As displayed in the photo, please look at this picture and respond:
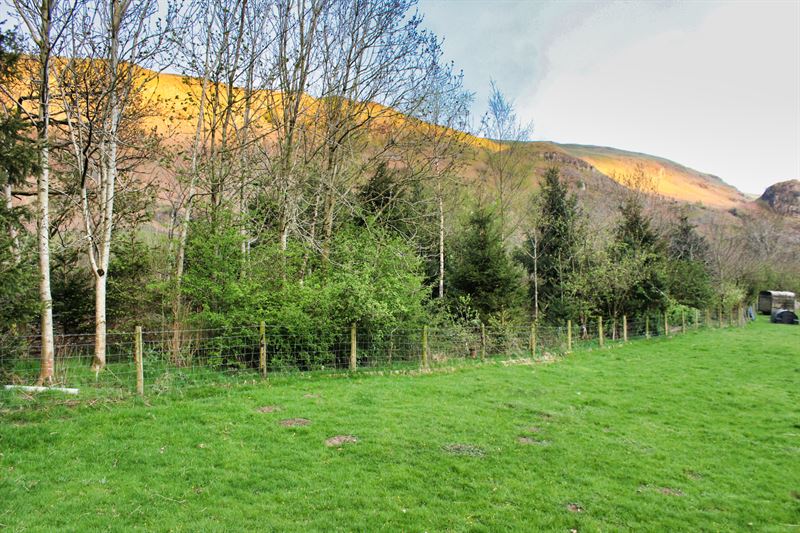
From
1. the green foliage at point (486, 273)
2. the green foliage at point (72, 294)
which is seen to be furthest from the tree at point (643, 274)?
the green foliage at point (72, 294)

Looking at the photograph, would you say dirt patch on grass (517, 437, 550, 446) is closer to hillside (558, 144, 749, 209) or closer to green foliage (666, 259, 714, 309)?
green foliage (666, 259, 714, 309)

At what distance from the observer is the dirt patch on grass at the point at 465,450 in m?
6.34

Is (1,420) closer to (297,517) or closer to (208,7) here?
(297,517)

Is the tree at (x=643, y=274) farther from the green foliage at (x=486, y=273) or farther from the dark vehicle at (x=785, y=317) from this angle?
the dark vehicle at (x=785, y=317)

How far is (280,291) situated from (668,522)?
29.7 feet

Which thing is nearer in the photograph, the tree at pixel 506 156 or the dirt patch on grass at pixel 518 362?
the dirt patch on grass at pixel 518 362

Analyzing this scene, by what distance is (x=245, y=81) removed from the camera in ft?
46.9

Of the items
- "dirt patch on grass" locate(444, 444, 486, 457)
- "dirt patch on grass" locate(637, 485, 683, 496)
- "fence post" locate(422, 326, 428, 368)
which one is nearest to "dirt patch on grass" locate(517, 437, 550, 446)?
"dirt patch on grass" locate(444, 444, 486, 457)

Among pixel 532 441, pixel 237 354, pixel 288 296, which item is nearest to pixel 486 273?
pixel 288 296

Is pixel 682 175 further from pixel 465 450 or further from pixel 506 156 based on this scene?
pixel 465 450

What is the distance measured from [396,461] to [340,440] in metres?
1.09

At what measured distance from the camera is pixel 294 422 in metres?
7.35

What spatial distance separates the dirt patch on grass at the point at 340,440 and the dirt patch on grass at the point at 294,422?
2.42ft

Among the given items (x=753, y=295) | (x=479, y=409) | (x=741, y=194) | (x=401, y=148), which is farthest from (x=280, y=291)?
(x=741, y=194)
